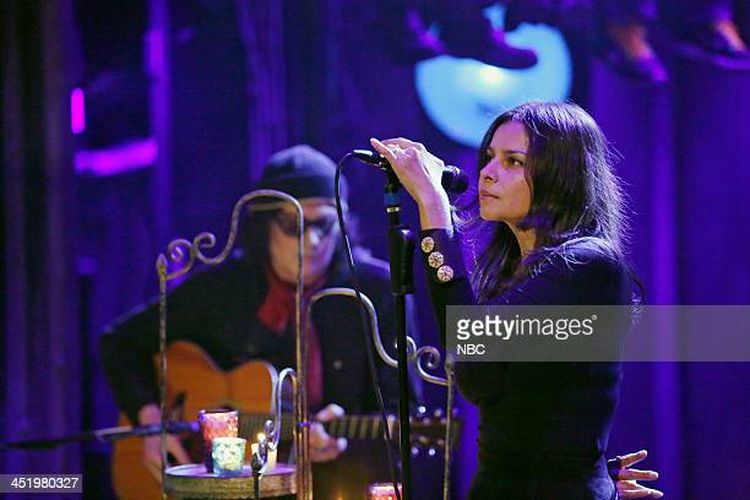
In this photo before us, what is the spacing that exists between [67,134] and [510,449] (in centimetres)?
206

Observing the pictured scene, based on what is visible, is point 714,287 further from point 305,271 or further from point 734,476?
point 305,271

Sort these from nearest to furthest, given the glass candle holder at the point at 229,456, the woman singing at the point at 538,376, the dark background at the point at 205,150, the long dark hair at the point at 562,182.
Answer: the woman singing at the point at 538,376
the long dark hair at the point at 562,182
the glass candle holder at the point at 229,456
the dark background at the point at 205,150

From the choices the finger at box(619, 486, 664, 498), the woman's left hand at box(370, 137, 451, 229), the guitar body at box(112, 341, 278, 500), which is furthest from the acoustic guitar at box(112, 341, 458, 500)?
the woman's left hand at box(370, 137, 451, 229)

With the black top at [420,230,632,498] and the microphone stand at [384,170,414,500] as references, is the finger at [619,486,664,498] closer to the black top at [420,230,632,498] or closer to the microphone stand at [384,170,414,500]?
the black top at [420,230,632,498]

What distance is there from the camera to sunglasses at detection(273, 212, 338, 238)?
10.0ft

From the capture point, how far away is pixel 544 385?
154 cm

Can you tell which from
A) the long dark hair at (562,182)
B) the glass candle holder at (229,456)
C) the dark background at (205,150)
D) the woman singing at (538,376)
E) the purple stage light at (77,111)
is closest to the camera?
the woman singing at (538,376)

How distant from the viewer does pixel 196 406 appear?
119 inches

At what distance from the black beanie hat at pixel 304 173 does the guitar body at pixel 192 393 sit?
0.50 metres

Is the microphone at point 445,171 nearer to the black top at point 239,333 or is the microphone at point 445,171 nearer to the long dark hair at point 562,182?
the long dark hair at point 562,182

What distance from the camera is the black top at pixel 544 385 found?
153 cm

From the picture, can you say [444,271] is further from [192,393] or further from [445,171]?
[192,393]

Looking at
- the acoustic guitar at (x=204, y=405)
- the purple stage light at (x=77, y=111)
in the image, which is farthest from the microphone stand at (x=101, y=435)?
the purple stage light at (x=77, y=111)

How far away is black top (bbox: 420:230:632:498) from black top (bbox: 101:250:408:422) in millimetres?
1426
